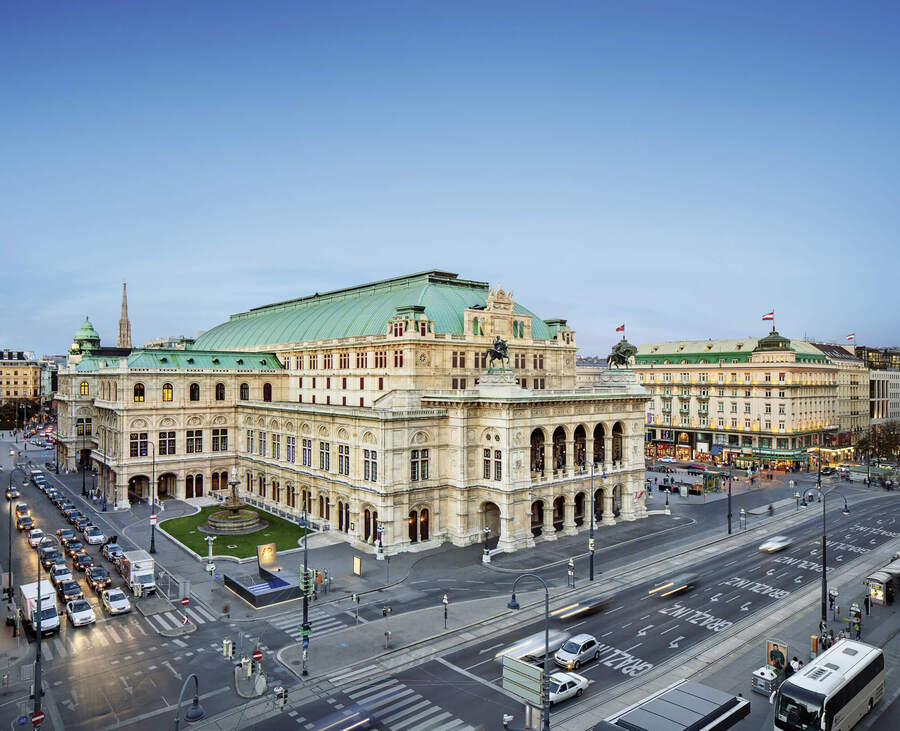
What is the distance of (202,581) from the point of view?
53.5 metres

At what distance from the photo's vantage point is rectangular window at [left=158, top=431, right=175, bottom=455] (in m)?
85.8

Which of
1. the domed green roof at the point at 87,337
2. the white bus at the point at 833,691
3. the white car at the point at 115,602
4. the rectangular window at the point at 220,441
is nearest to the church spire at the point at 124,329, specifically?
the domed green roof at the point at 87,337

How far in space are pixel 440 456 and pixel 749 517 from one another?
41.8 m

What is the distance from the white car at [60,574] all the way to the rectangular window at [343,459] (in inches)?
1053

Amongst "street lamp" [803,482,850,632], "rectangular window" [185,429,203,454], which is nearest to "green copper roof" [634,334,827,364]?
"street lamp" [803,482,850,632]

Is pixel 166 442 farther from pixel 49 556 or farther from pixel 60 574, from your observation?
pixel 60 574

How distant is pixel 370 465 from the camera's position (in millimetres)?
65000

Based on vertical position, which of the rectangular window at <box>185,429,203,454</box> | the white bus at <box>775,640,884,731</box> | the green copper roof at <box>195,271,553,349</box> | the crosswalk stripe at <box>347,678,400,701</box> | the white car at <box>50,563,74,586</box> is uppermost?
the green copper roof at <box>195,271,553,349</box>

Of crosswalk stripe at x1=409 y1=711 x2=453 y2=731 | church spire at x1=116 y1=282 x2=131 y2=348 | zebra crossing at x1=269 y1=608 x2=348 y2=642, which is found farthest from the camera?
church spire at x1=116 y1=282 x2=131 y2=348

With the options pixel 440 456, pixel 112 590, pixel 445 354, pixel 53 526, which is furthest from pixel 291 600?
pixel 53 526

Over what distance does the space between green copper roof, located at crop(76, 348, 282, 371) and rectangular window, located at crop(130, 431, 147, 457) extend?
9.05 metres

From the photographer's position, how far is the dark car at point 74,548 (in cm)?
5897

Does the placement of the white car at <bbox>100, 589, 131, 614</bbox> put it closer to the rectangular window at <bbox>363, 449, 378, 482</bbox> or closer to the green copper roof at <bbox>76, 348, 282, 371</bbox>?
the rectangular window at <bbox>363, 449, 378, 482</bbox>

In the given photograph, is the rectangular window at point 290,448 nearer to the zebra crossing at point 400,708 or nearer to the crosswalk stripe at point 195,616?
the crosswalk stripe at point 195,616
